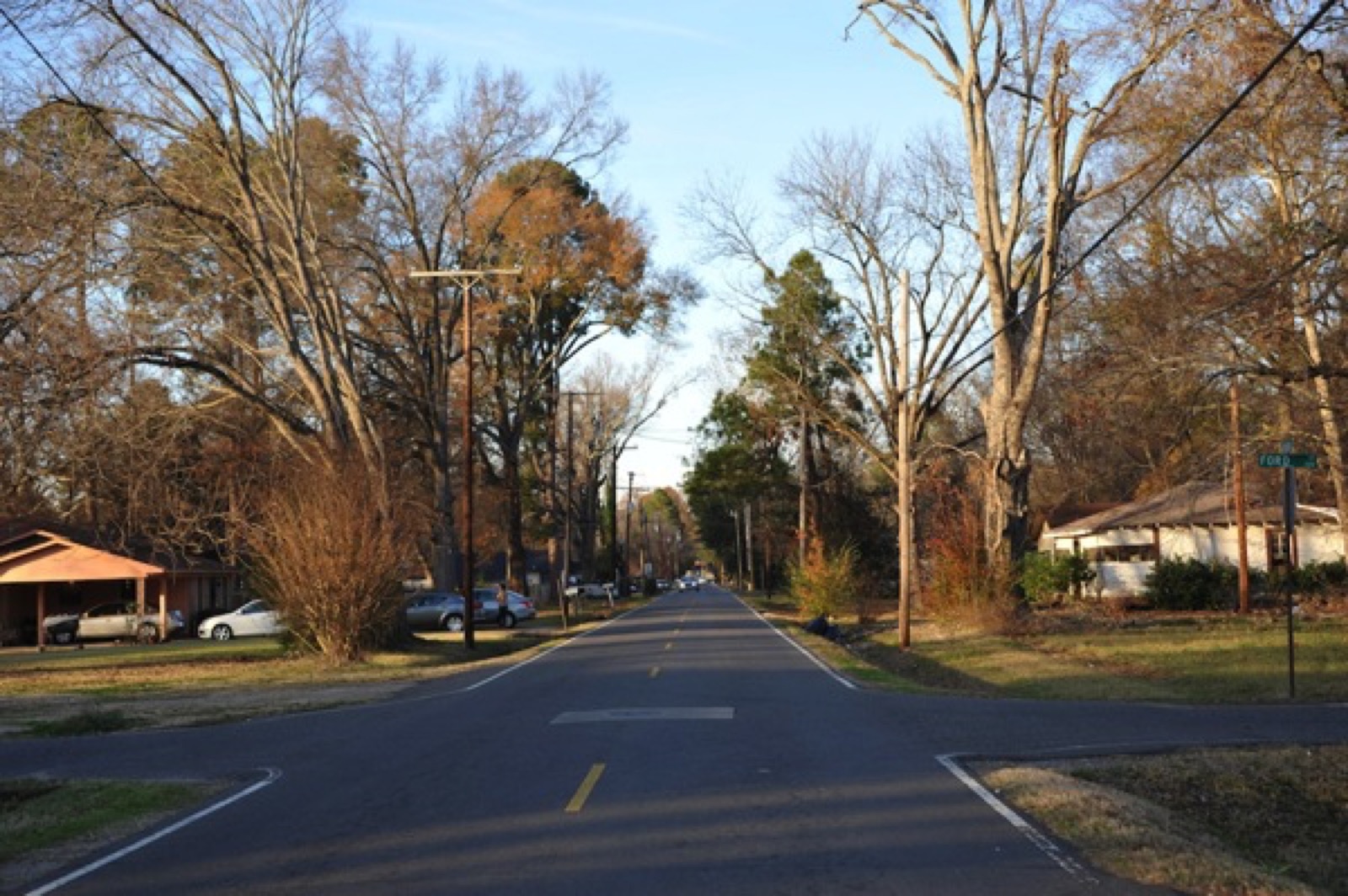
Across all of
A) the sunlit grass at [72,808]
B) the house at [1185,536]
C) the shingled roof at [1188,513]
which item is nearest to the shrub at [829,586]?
the house at [1185,536]

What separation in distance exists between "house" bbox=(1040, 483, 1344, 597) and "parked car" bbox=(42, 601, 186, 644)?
3145cm

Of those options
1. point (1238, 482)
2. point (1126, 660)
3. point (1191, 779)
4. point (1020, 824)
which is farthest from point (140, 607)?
point (1020, 824)

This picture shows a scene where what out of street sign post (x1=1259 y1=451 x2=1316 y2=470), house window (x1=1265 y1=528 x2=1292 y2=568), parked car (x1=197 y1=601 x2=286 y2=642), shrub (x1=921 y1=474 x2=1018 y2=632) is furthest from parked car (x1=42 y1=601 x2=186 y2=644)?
street sign post (x1=1259 y1=451 x2=1316 y2=470)

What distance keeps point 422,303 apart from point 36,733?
28742mm

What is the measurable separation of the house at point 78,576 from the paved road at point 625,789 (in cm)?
2167

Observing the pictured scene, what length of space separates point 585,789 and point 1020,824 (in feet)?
11.9

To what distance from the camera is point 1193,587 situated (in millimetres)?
39469

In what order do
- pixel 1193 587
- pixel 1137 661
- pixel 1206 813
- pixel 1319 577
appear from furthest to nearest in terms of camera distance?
1. pixel 1193 587
2. pixel 1319 577
3. pixel 1137 661
4. pixel 1206 813

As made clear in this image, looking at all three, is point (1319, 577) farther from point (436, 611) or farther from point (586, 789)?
point (586, 789)

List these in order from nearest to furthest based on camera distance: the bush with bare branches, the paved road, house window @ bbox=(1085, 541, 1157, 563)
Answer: the paved road < the bush with bare branches < house window @ bbox=(1085, 541, 1157, 563)

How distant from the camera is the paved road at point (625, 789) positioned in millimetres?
8383

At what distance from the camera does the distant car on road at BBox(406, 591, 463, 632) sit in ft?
152

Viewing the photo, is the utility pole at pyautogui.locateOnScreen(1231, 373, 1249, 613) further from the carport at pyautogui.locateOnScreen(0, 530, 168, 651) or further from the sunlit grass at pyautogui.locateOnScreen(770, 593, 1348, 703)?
the carport at pyautogui.locateOnScreen(0, 530, 168, 651)

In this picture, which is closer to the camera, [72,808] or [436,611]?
[72,808]
